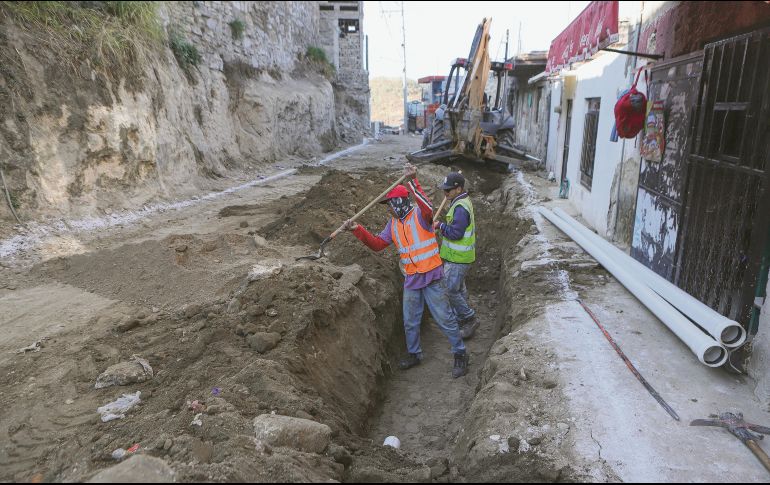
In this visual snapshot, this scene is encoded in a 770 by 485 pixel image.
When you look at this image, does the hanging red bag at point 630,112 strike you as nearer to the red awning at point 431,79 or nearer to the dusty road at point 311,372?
the dusty road at point 311,372

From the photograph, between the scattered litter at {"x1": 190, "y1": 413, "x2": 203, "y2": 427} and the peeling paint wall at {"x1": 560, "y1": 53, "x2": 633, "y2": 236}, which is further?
the peeling paint wall at {"x1": 560, "y1": 53, "x2": 633, "y2": 236}

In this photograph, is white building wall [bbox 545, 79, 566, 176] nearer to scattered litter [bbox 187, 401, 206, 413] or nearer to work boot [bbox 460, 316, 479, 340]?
work boot [bbox 460, 316, 479, 340]

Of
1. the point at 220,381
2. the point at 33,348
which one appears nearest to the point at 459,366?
the point at 220,381

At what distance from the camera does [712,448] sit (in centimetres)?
282

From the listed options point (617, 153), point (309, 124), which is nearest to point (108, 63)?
point (617, 153)

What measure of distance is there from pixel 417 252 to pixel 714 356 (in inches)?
102

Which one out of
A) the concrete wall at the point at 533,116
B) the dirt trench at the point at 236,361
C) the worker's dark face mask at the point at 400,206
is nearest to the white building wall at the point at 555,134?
the concrete wall at the point at 533,116

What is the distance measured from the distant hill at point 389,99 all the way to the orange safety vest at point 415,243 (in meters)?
59.8

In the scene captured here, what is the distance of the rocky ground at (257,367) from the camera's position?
2.83m

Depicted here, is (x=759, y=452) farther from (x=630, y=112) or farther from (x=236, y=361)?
(x=630, y=112)

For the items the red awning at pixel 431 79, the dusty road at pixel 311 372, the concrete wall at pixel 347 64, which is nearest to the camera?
the dusty road at pixel 311 372

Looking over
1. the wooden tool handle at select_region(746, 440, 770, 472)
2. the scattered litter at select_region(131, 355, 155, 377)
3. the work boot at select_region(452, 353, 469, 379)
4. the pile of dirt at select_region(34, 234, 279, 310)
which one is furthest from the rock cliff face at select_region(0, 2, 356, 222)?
the wooden tool handle at select_region(746, 440, 770, 472)

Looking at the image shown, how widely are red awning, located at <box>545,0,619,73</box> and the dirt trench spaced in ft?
8.90

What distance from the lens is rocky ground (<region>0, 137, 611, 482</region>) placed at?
9.27ft
